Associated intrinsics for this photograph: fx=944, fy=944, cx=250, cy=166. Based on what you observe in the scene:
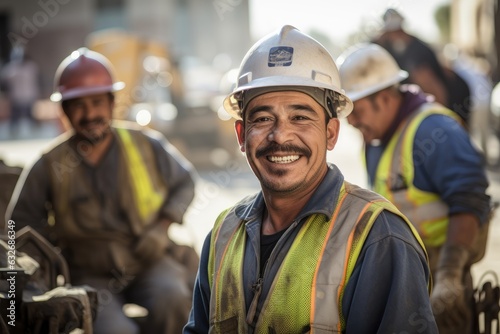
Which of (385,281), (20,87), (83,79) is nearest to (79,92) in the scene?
(83,79)

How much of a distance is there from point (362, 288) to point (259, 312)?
0.43m

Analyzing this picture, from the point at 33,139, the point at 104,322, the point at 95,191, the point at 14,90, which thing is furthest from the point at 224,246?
the point at 14,90

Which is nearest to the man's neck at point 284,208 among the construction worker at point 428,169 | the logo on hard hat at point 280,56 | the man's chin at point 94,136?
the logo on hard hat at point 280,56

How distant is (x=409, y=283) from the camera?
10.1 feet

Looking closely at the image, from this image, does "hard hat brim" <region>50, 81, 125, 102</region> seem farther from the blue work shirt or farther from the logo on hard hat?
the blue work shirt

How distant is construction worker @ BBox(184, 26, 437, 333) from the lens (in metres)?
3.13

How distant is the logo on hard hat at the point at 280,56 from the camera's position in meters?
3.50

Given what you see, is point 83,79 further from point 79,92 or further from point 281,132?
point 281,132

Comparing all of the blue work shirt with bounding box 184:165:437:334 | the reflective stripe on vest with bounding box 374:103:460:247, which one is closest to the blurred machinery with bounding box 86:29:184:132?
→ the reflective stripe on vest with bounding box 374:103:460:247

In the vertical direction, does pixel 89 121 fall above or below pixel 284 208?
above

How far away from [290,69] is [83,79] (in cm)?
265

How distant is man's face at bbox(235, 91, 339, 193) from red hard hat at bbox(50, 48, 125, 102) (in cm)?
251

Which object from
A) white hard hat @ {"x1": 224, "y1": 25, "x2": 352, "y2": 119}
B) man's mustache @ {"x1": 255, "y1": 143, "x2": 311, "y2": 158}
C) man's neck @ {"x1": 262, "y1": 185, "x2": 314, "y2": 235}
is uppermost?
white hard hat @ {"x1": 224, "y1": 25, "x2": 352, "y2": 119}

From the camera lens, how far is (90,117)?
5.84 meters
